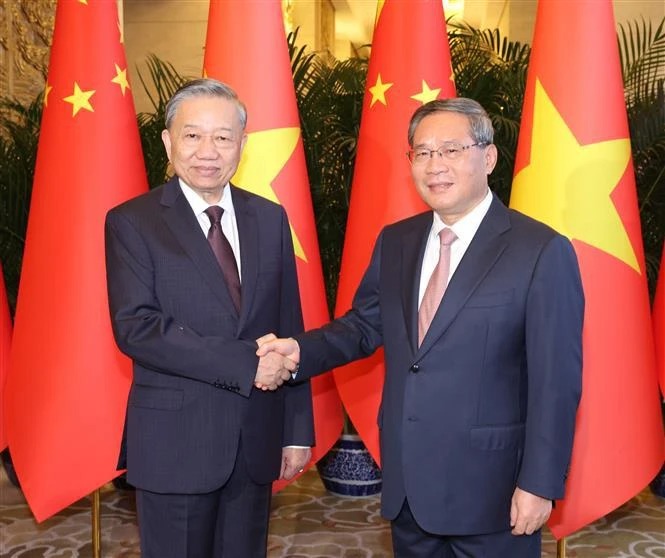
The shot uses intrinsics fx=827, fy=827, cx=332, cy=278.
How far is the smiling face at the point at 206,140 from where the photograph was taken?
2.00m

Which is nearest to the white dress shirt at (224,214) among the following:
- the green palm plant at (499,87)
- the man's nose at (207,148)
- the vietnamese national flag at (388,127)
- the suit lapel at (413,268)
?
the man's nose at (207,148)

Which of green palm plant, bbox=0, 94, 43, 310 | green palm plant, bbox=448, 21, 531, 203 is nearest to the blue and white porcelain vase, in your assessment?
green palm plant, bbox=448, 21, 531, 203

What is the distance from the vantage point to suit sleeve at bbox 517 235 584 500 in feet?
5.94

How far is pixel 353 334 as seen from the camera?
2.23m

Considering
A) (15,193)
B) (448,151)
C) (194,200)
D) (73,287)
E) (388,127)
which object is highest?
(388,127)

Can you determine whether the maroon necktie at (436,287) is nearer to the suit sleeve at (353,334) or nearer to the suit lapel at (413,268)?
the suit lapel at (413,268)

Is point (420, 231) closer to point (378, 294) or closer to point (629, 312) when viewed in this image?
point (378, 294)

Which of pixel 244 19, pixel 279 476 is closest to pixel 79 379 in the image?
pixel 279 476

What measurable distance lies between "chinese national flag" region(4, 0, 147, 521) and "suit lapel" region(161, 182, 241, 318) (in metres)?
1.11

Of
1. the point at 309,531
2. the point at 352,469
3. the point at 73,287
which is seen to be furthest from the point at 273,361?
the point at 352,469

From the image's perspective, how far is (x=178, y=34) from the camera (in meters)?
8.52

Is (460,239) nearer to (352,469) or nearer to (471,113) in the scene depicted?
(471,113)

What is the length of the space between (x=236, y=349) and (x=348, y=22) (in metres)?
12.8

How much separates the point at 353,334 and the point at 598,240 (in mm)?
1151
